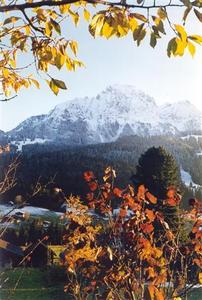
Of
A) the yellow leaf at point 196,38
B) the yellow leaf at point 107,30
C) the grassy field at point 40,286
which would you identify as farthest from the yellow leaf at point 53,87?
the grassy field at point 40,286

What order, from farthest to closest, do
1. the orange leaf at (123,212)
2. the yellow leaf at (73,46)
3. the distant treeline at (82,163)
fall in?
the distant treeline at (82,163)
the orange leaf at (123,212)
the yellow leaf at (73,46)

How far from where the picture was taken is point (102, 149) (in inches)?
4902

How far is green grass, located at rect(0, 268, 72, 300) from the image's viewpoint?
24672 mm

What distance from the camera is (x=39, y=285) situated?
2995 cm

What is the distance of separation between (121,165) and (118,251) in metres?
87.8

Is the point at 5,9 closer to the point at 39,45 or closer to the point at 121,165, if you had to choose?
the point at 39,45

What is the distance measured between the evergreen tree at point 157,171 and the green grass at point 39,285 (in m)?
8.12

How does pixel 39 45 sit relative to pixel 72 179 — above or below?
above

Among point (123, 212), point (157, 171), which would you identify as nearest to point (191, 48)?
point (123, 212)

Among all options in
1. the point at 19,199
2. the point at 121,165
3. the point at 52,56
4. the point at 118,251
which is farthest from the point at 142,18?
the point at 121,165

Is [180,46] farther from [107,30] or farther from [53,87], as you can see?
[53,87]

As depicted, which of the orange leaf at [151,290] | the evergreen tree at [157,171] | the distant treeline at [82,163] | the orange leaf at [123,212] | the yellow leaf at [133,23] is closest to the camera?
the yellow leaf at [133,23]

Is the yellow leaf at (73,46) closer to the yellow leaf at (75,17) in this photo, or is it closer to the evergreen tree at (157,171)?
the yellow leaf at (75,17)

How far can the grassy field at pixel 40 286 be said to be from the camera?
965 inches
